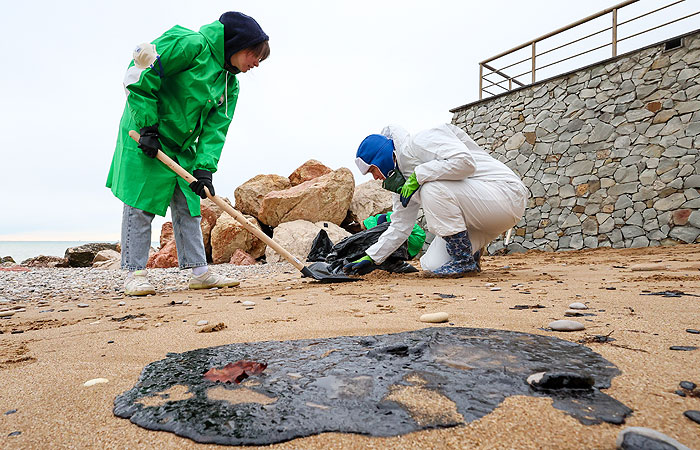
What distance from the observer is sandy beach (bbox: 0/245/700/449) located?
722mm

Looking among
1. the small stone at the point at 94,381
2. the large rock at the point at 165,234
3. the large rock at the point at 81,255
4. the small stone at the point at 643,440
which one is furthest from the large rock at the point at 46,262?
the small stone at the point at 643,440

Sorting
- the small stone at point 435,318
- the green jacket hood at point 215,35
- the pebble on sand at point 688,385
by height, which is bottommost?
the small stone at point 435,318

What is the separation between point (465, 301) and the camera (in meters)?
2.10

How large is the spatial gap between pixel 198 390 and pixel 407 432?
54cm

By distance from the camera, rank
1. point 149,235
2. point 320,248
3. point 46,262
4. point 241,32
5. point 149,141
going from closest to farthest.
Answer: point 149,141 < point 241,32 < point 149,235 < point 320,248 < point 46,262

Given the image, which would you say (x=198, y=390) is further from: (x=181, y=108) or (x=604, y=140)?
(x=604, y=140)

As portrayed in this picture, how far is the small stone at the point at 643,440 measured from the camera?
0.60 m

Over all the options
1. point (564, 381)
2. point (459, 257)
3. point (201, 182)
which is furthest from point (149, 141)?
point (564, 381)

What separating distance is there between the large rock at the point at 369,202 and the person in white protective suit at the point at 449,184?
589 centimetres

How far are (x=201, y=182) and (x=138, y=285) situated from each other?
0.94m

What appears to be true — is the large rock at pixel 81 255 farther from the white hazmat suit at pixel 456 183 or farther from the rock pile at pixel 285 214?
the white hazmat suit at pixel 456 183

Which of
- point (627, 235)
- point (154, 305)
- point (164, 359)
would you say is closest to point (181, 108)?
point (154, 305)

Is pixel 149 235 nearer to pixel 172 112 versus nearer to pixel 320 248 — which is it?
pixel 172 112

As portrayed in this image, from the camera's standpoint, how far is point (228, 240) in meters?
Result: 8.93
